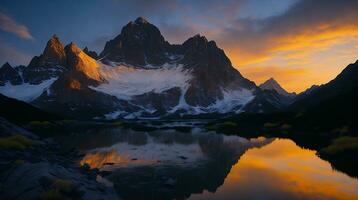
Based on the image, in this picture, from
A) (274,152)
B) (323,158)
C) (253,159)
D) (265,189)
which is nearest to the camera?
(265,189)

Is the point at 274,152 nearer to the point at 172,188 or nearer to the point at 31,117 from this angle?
the point at 172,188

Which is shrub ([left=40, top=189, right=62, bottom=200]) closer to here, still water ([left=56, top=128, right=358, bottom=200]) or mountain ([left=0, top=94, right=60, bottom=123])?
still water ([left=56, top=128, right=358, bottom=200])

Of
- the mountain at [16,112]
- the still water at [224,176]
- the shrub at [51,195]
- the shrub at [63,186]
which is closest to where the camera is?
the shrub at [51,195]

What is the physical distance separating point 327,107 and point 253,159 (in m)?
58.4

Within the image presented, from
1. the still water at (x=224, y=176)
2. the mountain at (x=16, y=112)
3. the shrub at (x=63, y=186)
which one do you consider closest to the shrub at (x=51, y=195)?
the shrub at (x=63, y=186)

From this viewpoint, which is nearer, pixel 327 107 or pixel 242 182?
pixel 242 182

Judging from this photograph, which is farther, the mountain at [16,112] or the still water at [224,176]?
the mountain at [16,112]

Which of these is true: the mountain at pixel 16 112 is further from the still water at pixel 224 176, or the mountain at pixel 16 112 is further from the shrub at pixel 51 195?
the shrub at pixel 51 195

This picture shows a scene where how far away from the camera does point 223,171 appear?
4947 cm

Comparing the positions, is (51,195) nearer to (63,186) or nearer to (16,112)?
(63,186)

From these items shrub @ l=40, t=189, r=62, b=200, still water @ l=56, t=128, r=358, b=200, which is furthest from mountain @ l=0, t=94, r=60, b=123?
shrub @ l=40, t=189, r=62, b=200

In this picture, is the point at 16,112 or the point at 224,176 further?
the point at 16,112

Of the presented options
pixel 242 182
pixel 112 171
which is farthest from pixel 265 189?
pixel 112 171

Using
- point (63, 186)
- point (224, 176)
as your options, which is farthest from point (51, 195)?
point (224, 176)
